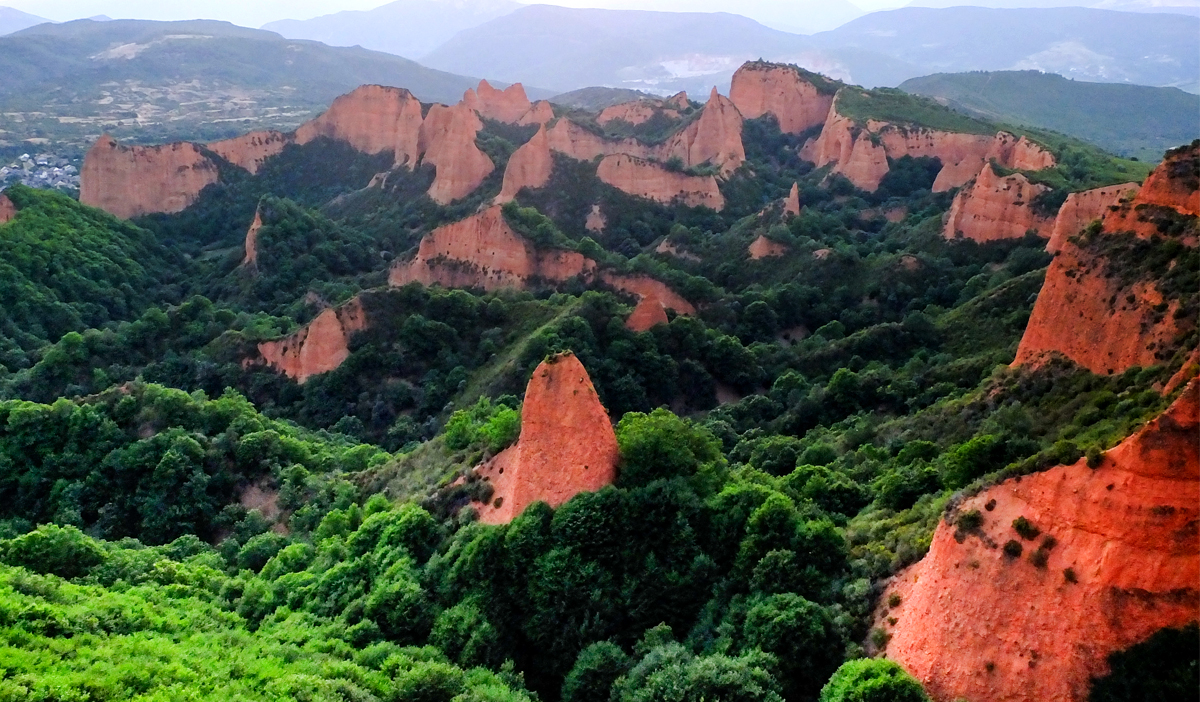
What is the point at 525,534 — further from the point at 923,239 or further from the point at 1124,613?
the point at 923,239

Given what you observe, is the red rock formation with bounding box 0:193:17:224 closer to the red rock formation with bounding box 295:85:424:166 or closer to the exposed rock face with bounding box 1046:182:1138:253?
the red rock formation with bounding box 295:85:424:166

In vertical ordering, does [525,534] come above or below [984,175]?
below

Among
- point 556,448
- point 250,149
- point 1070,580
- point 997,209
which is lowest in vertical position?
point 556,448

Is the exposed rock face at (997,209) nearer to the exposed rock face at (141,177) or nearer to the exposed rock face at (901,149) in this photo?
the exposed rock face at (901,149)

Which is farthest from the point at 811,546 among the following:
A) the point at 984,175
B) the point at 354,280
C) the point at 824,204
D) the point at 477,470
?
the point at 824,204

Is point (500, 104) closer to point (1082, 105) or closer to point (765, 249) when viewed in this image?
point (765, 249)

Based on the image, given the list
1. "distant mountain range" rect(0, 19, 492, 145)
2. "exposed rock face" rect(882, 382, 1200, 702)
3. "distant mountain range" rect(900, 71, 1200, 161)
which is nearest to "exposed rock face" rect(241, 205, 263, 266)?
"exposed rock face" rect(882, 382, 1200, 702)

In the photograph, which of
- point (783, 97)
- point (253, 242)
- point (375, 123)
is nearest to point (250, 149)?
point (375, 123)

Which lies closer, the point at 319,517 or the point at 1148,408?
the point at 1148,408
